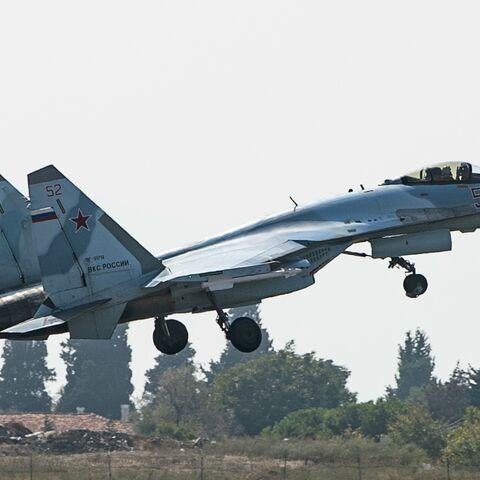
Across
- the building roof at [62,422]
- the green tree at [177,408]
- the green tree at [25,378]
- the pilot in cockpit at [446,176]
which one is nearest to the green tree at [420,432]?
the green tree at [177,408]

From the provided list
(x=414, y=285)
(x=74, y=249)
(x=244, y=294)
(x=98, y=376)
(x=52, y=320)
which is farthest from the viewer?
(x=98, y=376)

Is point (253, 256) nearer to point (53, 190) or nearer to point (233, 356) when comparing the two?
point (53, 190)

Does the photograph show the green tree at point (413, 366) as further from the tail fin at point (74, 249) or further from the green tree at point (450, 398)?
the tail fin at point (74, 249)

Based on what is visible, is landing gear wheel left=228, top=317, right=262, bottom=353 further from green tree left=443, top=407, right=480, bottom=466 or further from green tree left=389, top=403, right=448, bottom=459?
green tree left=389, top=403, right=448, bottom=459

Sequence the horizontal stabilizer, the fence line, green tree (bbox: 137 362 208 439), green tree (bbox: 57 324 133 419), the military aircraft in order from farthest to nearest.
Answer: green tree (bbox: 57 324 133 419)
green tree (bbox: 137 362 208 439)
the fence line
the military aircraft
the horizontal stabilizer

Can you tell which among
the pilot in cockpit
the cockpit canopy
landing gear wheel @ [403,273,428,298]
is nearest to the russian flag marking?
the cockpit canopy

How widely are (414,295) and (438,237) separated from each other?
62.9 inches

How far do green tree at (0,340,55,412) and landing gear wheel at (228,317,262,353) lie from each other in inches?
3059

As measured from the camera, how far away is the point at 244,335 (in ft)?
124

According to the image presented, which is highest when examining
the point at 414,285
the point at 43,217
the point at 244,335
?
the point at 43,217

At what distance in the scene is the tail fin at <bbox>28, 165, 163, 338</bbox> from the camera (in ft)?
117

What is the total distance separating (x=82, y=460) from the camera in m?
47.2

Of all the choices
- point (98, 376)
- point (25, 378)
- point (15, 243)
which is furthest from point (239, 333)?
point (25, 378)

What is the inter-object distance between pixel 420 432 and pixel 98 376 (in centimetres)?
6270
